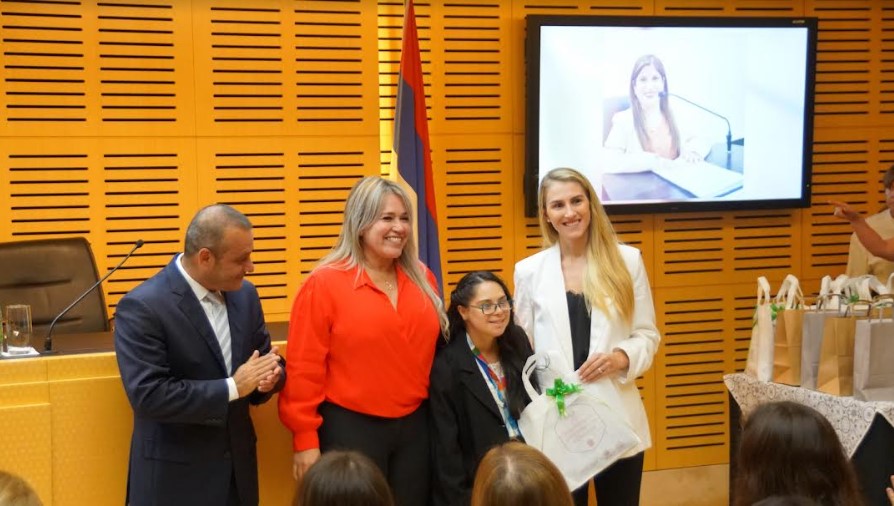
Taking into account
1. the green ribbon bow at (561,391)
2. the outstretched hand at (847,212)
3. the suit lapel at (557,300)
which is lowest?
the green ribbon bow at (561,391)

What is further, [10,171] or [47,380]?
[10,171]

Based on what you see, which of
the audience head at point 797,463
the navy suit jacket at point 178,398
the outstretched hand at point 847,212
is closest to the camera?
the audience head at point 797,463

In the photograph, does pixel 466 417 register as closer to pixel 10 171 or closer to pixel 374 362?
pixel 374 362

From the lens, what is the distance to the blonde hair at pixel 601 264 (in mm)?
3484

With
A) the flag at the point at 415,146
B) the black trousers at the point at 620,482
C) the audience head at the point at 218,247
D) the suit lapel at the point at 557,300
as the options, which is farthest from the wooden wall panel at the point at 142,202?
the black trousers at the point at 620,482

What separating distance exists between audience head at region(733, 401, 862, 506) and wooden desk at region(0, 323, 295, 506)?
194cm

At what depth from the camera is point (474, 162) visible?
5547mm

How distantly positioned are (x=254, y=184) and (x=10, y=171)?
1.17m

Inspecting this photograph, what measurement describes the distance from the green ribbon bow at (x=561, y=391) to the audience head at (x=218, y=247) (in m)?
1.06

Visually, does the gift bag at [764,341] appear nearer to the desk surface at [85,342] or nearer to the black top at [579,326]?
the black top at [579,326]

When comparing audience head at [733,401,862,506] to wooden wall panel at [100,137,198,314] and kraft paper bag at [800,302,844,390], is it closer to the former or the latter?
kraft paper bag at [800,302,844,390]

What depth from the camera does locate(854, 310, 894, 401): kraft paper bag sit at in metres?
3.76

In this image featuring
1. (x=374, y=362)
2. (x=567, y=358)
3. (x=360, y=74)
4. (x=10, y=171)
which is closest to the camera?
(x=374, y=362)

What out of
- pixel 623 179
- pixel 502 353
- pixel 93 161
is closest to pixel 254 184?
pixel 93 161
